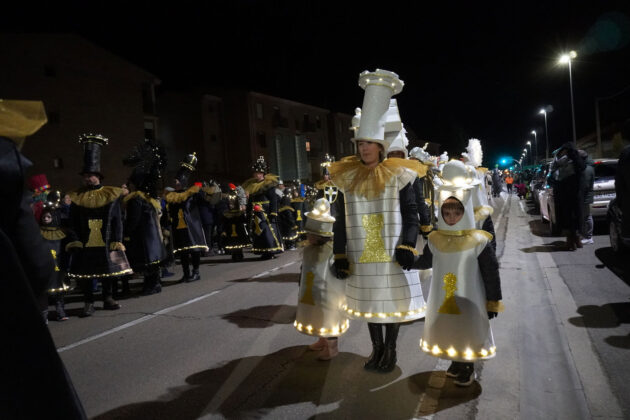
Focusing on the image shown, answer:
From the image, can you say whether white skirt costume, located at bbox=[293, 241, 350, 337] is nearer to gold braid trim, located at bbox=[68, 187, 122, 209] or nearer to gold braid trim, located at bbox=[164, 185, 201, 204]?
gold braid trim, located at bbox=[68, 187, 122, 209]

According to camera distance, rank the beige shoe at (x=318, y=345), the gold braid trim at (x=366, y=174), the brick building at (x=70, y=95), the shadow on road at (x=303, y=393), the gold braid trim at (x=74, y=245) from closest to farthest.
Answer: the shadow on road at (x=303, y=393) → the gold braid trim at (x=366, y=174) → the beige shoe at (x=318, y=345) → the gold braid trim at (x=74, y=245) → the brick building at (x=70, y=95)

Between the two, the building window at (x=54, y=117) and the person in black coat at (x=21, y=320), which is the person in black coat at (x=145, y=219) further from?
the building window at (x=54, y=117)

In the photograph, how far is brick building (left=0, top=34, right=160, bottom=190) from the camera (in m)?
28.3

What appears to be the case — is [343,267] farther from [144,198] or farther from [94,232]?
[144,198]

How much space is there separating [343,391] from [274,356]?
1.25m

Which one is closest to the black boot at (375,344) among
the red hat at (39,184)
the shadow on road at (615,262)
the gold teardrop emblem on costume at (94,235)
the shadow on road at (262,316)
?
the shadow on road at (262,316)

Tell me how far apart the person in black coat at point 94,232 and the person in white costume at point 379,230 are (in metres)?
5.06

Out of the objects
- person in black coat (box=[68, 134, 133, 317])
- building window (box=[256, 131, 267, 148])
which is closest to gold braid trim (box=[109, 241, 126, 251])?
person in black coat (box=[68, 134, 133, 317])

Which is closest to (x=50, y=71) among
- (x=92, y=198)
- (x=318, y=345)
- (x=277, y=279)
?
(x=92, y=198)

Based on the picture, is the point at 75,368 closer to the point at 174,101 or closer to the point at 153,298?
the point at 153,298

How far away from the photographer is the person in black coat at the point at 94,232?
7.69 meters

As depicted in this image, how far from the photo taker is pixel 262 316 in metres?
6.74

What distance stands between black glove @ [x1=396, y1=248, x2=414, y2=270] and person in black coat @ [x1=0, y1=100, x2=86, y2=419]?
277 centimetres

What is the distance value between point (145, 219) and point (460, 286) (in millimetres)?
6952
